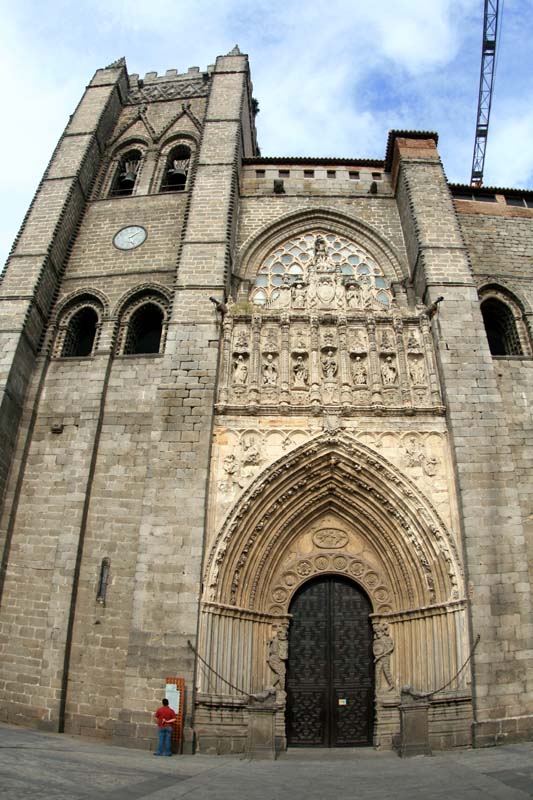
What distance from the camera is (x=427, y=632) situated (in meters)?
8.55

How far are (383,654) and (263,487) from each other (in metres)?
3.29

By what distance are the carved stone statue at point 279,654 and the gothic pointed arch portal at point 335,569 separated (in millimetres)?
17

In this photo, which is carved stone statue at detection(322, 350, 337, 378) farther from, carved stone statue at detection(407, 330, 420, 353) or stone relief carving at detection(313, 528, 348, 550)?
stone relief carving at detection(313, 528, 348, 550)

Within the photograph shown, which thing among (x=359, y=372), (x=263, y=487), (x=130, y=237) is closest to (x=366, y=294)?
(x=359, y=372)

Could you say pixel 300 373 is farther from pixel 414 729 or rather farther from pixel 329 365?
pixel 414 729

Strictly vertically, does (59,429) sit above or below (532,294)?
below

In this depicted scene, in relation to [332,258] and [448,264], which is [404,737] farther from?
[332,258]

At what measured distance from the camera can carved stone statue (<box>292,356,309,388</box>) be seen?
398 inches

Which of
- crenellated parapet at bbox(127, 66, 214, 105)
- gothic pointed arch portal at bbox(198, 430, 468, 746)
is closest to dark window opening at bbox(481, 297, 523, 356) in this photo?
gothic pointed arch portal at bbox(198, 430, 468, 746)

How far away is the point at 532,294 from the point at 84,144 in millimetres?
11678

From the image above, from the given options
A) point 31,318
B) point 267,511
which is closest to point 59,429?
point 31,318

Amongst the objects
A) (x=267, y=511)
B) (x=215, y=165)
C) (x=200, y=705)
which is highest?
(x=215, y=165)

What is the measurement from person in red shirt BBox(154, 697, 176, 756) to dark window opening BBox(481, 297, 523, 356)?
920 centimetres

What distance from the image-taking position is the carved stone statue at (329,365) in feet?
33.3
